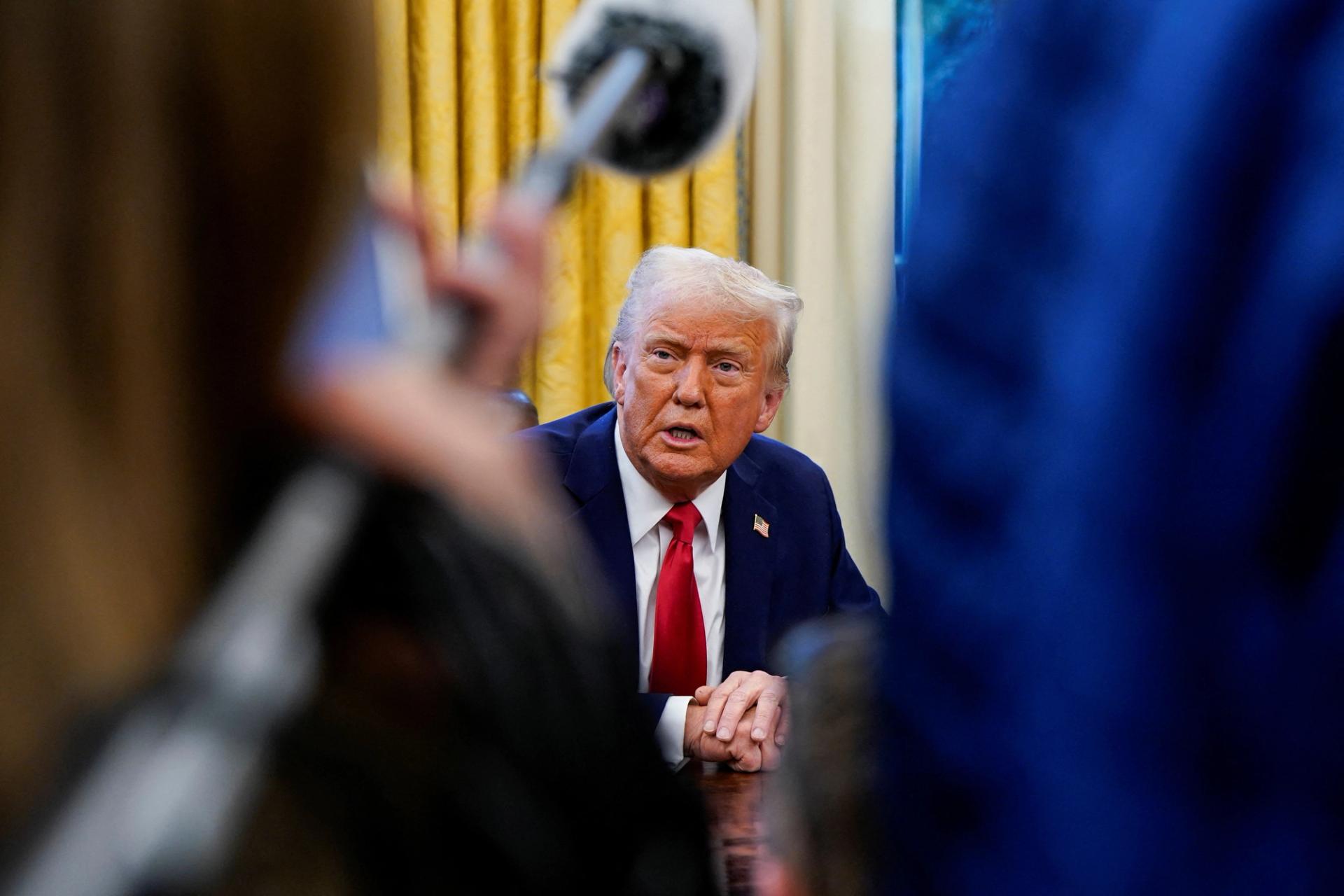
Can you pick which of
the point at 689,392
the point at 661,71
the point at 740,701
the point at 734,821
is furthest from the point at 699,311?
the point at 661,71

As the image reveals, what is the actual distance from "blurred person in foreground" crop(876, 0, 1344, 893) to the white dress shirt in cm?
156

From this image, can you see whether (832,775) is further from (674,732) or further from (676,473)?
(676,473)

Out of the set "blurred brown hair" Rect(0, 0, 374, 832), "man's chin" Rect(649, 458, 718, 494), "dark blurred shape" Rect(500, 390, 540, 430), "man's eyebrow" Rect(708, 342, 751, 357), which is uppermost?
"blurred brown hair" Rect(0, 0, 374, 832)

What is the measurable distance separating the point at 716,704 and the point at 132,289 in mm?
1363

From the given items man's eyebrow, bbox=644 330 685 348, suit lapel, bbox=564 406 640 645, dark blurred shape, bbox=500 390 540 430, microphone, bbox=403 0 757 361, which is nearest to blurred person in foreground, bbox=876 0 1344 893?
microphone, bbox=403 0 757 361

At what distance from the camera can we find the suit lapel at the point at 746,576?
202 centimetres

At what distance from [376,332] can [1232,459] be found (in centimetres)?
29

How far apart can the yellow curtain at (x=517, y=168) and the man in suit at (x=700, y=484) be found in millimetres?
573

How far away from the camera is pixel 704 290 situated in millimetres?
2203

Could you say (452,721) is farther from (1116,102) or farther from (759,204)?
(759,204)

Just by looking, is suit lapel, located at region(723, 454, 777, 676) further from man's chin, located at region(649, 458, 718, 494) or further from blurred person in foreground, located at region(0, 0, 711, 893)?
blurred person in foreground, located at region(0, 0, 711, 893)

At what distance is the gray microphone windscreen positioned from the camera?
82 centimetres

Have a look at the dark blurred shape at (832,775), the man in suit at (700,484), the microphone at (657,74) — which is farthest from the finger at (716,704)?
the dark blurred shape at (832,775)

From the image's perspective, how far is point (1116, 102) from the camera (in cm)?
40
